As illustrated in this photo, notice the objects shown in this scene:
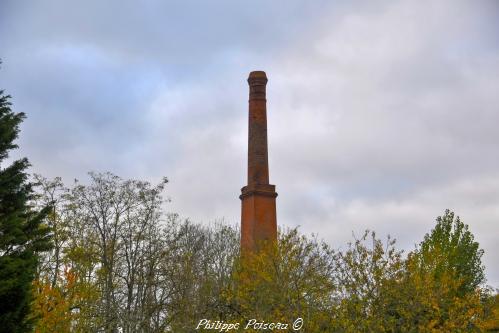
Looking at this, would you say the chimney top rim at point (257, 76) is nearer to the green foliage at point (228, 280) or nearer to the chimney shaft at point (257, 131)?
the chimney shaft at point (257, 131)

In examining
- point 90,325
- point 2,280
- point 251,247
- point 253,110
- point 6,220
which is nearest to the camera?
point 2,280

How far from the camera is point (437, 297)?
17.9 m

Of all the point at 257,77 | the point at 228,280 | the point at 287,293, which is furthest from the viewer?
the point at 257,77

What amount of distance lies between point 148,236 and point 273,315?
1220 cm

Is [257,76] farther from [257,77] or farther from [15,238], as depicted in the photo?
[15,238]

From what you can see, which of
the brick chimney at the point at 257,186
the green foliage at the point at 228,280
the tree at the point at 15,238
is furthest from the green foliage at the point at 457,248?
the tree at the point at 15,238

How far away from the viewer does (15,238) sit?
673 inches

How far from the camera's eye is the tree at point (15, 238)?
16297 mm

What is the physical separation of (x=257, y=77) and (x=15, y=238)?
53.8 ft

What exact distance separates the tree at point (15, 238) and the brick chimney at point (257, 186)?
34.6ft

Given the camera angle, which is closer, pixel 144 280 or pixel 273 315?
pixel 273 315

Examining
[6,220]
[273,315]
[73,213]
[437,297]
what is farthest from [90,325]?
[437,297]

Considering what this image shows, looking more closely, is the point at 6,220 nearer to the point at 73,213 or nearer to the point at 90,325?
the point at 90,325

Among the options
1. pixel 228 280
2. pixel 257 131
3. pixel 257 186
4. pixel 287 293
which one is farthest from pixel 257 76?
pixel 287 293
